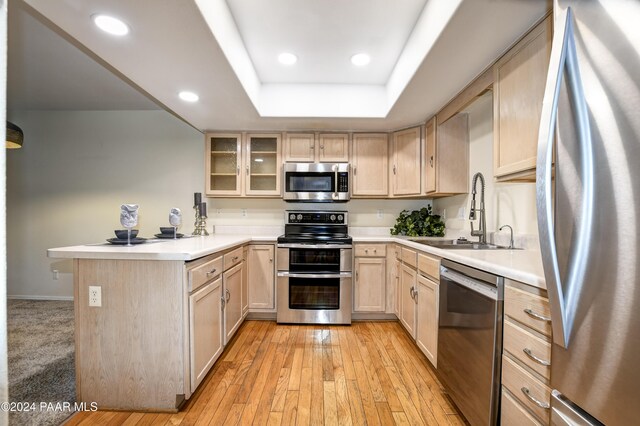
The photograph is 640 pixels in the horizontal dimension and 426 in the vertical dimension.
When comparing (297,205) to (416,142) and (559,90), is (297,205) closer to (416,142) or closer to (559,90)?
(416,142)

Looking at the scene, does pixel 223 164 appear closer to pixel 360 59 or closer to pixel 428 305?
pixel 360 59

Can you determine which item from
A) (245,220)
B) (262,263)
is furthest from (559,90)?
(245,220)

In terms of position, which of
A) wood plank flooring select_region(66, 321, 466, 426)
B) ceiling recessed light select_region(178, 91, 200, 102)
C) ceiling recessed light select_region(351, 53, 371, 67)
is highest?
ceiling recessed light select_region(351, 53, 371, 67)

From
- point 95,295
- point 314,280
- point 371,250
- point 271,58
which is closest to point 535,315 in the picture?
point 371,250


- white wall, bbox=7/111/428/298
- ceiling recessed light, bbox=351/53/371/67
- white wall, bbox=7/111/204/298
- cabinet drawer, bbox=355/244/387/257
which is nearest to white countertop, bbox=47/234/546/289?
cabinet drawer, bbox=355/244/387/257

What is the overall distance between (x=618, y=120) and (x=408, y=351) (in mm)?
2212

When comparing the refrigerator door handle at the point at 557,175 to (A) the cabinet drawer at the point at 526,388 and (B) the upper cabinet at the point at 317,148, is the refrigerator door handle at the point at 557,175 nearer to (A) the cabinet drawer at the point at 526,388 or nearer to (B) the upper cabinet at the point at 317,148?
(A) the cabinet drawer at the point at 526,388

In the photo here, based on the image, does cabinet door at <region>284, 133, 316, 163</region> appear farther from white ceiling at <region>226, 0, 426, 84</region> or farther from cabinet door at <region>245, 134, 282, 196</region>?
white ceiling at <region>226, 0, 426, 84</region>

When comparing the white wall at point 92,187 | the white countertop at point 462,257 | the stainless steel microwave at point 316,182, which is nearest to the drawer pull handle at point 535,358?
the white countertop at point 462,257

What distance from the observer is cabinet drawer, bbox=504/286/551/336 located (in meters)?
0.97

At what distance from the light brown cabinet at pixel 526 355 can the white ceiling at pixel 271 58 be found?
138 centimetres

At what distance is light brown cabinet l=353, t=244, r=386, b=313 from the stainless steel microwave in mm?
674

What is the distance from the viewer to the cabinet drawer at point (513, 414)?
1037 millimetres

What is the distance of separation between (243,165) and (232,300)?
163cm
